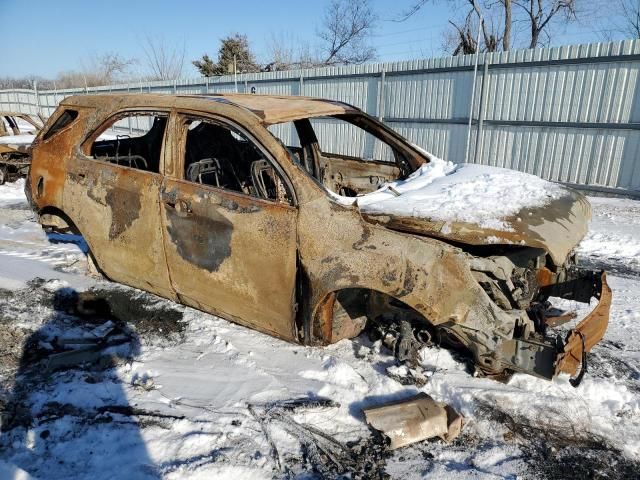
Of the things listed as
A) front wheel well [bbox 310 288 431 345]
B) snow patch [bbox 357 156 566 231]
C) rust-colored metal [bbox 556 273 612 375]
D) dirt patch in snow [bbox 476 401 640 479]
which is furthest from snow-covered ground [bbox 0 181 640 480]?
snow patch [bbox 357 156 566 231]

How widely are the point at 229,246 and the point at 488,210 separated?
1642 millimetres

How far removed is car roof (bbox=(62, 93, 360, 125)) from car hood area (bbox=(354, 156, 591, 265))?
828 millimetres

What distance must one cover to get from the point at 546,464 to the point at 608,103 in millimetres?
8153

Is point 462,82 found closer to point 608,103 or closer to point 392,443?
point 608,103

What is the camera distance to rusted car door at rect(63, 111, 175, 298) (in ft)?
11.5

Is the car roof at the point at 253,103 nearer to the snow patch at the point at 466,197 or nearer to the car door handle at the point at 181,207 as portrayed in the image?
the car door handle at the point at 181,207

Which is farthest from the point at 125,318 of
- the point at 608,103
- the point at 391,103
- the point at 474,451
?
the point at 391,103

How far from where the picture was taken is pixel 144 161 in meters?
4.73

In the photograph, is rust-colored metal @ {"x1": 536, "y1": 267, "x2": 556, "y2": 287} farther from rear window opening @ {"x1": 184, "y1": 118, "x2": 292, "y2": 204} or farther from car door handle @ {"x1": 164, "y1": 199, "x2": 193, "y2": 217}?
car door handle @ {"x1": 164, "y1": 199, "x2": 193, "y2": 217}

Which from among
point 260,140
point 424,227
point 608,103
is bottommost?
point 424,227

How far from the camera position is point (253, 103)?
3.51 metres

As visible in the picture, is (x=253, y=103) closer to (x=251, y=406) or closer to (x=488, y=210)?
(x=488, y=210)

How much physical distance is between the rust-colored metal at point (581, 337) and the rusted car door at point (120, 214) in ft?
8.85

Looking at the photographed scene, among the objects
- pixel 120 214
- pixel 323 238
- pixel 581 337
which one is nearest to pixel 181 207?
pixel 120 214
